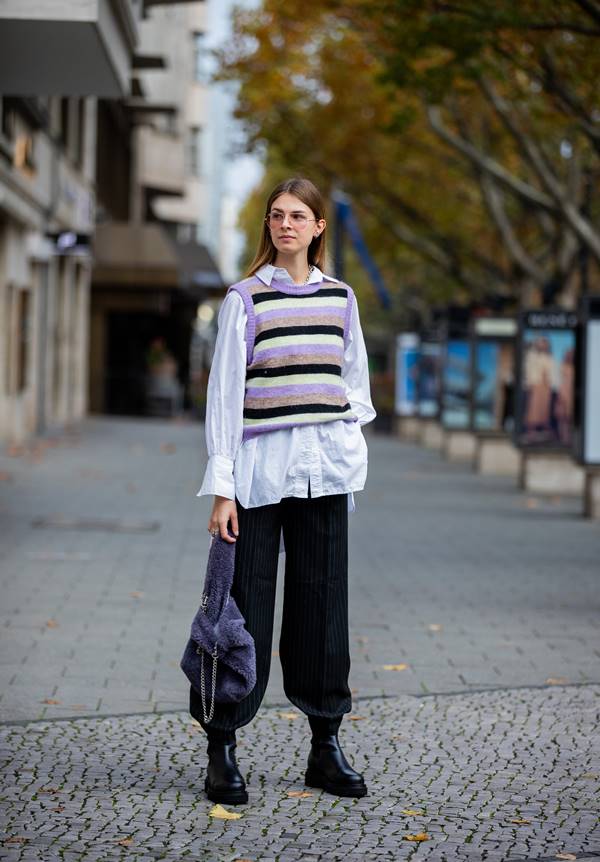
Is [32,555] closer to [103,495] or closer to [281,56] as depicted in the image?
[103,495]

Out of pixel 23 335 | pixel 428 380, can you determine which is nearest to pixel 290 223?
pixel 23 335

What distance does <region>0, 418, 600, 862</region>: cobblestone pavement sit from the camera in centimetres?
489

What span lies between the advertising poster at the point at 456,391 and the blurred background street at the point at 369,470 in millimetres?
72

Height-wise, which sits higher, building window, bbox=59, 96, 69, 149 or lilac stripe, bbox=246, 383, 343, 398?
building window, bbox=59, 96, 69, 149

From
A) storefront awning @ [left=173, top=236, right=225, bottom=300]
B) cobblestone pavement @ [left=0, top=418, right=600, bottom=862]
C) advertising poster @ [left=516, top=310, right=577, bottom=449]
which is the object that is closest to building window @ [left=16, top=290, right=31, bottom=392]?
advertising poster @ [left=516, top=310, right=577, bottom=449]

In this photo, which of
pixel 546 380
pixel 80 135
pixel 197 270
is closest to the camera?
pixel 546 380

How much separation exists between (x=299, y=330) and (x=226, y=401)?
0.32 m

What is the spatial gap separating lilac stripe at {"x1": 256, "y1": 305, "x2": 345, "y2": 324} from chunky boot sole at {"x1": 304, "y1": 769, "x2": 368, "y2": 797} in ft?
4.60

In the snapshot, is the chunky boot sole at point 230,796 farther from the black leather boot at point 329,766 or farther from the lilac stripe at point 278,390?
the lilac stripe at point 278,390

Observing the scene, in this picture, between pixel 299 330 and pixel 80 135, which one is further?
pixel 80 135

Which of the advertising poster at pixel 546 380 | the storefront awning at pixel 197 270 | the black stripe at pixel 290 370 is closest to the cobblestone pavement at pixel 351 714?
the black stripe at pixel 290 370

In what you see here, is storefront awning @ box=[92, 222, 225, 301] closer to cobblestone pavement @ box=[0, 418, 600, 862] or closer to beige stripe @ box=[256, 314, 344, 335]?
cobblestone pavement @ box=[0, 418, 600, 862]

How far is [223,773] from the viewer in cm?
523

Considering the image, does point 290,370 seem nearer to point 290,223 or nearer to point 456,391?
point 290,223
